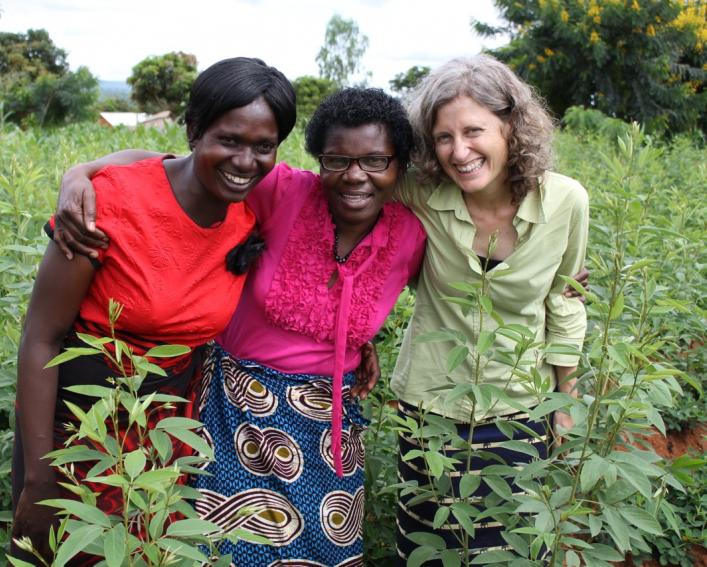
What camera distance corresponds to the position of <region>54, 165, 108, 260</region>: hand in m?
1.65

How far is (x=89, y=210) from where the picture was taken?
5.51 ft

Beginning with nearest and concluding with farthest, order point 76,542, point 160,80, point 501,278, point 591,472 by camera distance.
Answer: point 76,542, point 591,472, point 501,278, point 160,80

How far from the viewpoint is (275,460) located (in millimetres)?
2012

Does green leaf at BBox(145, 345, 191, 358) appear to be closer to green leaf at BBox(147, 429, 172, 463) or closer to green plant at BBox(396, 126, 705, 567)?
green leaf at BBox(147, 429, 172, 463)

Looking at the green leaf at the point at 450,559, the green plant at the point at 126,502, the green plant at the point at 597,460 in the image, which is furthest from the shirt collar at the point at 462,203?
the green plant at the point at 126,502

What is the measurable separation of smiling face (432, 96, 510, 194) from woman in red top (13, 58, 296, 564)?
42cm

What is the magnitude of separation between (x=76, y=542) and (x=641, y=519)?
0.94 m

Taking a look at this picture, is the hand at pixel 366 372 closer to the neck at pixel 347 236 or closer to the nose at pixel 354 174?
the neck at pixel 347 236

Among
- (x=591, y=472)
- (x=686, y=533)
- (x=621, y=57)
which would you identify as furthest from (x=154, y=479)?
(x=621, y=57)

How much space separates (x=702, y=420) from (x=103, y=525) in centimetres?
305

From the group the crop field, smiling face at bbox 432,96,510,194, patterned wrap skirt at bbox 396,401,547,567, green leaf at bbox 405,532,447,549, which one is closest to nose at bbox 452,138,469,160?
smiling face at bbox 432,96,510,194

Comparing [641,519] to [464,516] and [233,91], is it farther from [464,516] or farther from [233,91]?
[233,91]

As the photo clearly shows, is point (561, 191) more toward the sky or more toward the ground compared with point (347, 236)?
more toward the sky

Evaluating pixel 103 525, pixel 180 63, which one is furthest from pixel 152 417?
pixel 180 63
